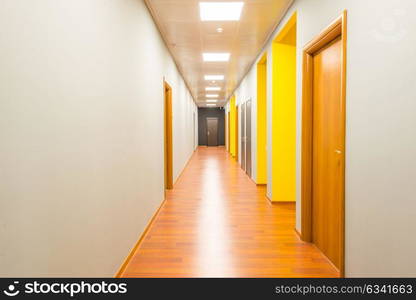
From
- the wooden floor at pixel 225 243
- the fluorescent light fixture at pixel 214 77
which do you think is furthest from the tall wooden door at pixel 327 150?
the fluorescent light fixture at pixel 214 77

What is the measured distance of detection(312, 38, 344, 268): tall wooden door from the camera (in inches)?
117

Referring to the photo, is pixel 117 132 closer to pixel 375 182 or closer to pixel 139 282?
pixel 139 282

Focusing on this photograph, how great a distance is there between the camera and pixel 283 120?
5465 millimetres

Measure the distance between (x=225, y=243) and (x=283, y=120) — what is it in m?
2.64

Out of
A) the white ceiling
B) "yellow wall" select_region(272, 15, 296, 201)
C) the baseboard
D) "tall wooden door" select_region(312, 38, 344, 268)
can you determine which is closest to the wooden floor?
the baseboard

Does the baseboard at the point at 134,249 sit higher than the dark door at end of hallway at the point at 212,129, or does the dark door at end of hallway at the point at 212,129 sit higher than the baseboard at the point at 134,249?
the dark door at end of hallway at the point at 212,129

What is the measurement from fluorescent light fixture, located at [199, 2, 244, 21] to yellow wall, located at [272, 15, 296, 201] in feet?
3.47

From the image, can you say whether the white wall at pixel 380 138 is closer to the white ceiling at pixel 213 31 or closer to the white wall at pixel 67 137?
the white wall at pixel 67 137

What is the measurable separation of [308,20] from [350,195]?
2080 millimetres

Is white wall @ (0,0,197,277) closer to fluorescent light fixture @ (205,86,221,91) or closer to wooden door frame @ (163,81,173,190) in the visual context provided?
wooden door frame @ (163,81,173,190)

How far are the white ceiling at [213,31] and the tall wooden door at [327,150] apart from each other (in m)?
1.39

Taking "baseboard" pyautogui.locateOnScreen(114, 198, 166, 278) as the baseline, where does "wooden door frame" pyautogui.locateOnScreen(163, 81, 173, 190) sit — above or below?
above

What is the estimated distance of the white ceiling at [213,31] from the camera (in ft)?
13.9

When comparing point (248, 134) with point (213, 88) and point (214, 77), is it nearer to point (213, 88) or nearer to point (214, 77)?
point (214, 77)
